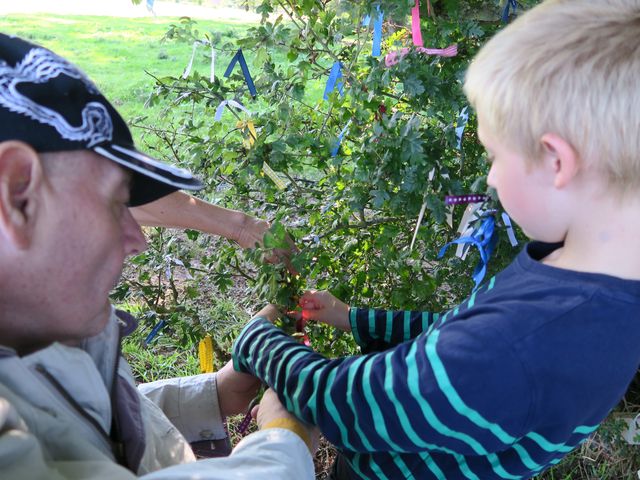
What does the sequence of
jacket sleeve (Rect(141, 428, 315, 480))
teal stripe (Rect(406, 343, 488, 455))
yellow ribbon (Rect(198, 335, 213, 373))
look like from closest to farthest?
jacket sleeve (Rect(141, 428, 315, 480)), teal stripe (Rect(406, 343, 488, 455)), yellow ribbon (Rect(198, 335, 213, 373))

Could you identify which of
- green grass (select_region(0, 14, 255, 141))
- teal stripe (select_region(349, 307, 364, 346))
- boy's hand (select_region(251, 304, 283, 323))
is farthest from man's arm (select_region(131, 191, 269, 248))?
green grass (select_region(0, 14, 255, 141))

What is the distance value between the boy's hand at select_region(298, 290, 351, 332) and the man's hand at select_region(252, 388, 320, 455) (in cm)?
44

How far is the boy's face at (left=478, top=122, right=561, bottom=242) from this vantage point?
1.34 m

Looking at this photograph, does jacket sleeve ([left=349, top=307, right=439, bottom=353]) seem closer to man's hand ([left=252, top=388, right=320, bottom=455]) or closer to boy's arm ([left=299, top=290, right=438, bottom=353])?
boy's arm ([left=299, top=290, right=438, bottom=353])

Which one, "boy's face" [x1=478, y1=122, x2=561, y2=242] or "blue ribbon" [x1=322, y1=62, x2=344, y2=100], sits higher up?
"blue ribbon" [x1=322, y1=62, x2=344, y2=100]

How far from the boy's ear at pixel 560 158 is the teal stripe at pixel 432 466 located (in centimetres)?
67

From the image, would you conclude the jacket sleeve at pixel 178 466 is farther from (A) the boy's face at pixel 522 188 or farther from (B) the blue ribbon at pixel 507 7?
(B) the blue ribbon at pixel 507 7

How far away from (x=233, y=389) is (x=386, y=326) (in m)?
0.48

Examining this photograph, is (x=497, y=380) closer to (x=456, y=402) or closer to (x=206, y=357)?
(x=456, y=402)

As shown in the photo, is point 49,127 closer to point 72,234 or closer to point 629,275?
point 72,234

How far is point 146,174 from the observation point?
1.33 metres

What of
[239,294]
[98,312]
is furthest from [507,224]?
[239,294]

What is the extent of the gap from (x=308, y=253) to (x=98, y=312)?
39.8 inches

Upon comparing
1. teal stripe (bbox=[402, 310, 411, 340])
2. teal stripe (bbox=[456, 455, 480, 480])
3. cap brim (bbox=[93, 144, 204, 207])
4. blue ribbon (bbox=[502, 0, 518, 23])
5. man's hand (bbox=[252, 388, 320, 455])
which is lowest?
teal stripe (bbox=[456, 455, 480, 480])
